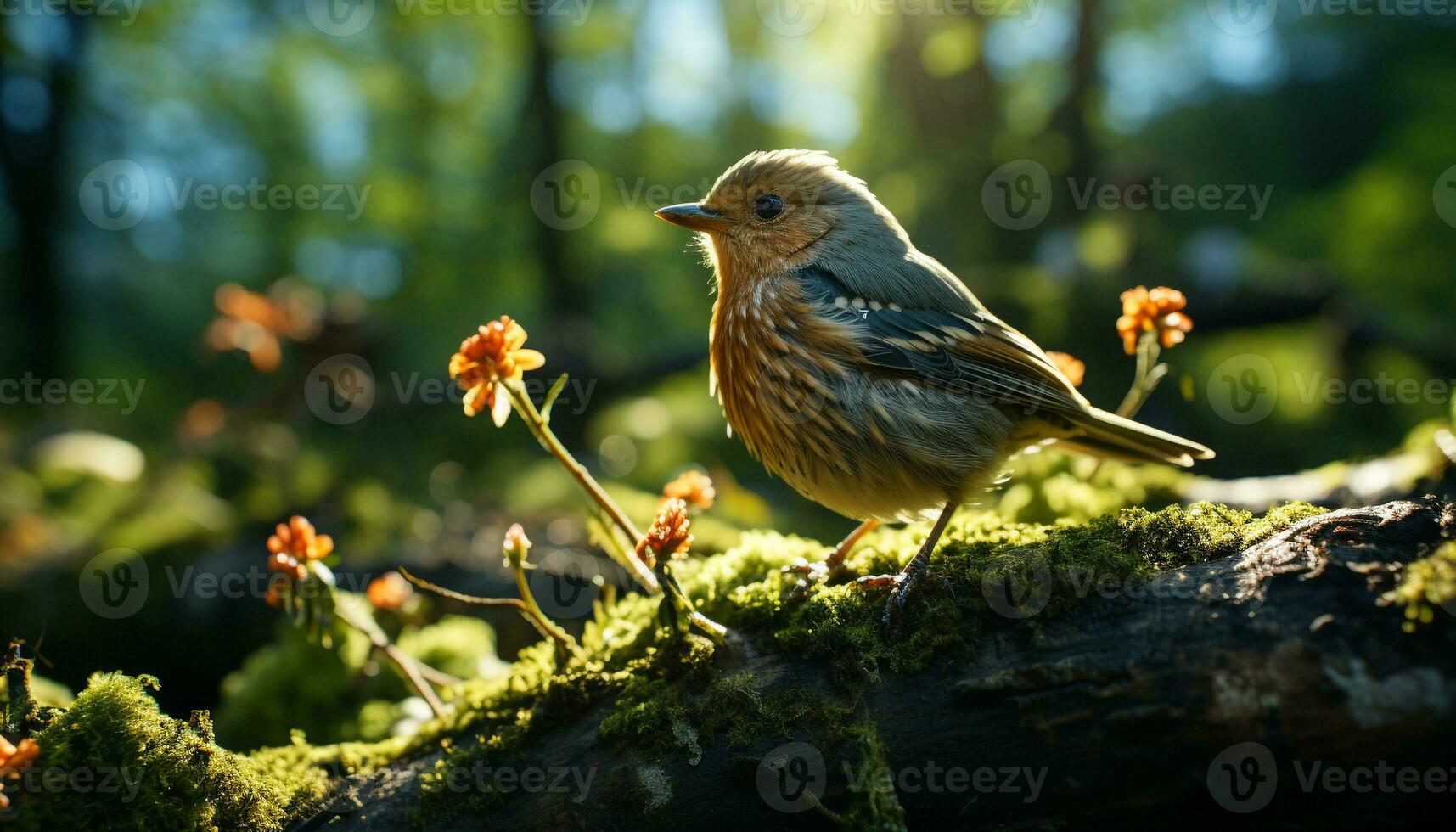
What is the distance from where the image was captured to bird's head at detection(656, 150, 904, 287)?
3.68 m

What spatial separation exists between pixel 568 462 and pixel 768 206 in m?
1.61

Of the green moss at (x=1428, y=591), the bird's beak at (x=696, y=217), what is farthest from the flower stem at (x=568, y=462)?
the green moss at (x=1428, y=591)

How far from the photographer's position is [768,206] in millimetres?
3703

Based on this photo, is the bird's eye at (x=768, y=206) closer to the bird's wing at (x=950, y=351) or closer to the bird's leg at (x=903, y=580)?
the bird's wing at (x=950, y=351)

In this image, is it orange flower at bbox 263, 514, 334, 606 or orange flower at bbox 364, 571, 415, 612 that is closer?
orange flower at bbox 263, 514, 334, 606

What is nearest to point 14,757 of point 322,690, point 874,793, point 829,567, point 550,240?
point 322,690

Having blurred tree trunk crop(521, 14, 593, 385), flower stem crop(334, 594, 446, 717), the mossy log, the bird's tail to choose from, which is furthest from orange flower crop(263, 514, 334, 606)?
blurred tree trunk crop(521, 14, 593, 385)

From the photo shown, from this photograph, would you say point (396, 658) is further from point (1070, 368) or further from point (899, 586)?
point (1070, 368)

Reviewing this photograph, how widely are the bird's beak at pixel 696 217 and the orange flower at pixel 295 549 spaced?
6.10 feet

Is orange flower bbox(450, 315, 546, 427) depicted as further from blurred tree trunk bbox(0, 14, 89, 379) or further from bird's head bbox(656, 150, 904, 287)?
blurred tree trunk bbox(0, 14, 89, 379)

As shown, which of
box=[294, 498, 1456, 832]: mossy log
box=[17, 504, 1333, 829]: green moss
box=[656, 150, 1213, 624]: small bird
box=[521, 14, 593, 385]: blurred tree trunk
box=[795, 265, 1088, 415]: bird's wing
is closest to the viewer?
box=[294, 498, 1456, 832]: mossy log

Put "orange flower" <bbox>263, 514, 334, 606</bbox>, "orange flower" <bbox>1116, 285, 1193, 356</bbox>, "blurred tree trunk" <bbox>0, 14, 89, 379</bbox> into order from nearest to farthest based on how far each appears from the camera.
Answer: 1. "orange flower" <bbox>263, 514, 334, 606</bbox>
2. "orange flower" <bbox>1116, 285, 1193, 356</bbox>
3. "blurred tree trunk" <bbox>0, 14, 89, 379</bbox>

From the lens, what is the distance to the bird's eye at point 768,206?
3705 mm

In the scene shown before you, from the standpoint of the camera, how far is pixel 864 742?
87.4 inches
